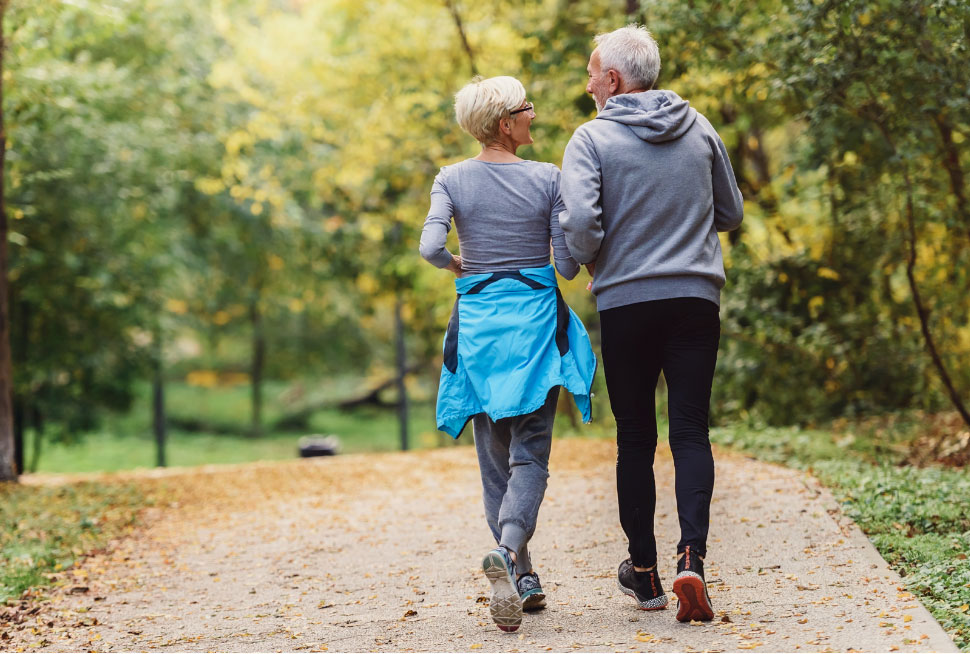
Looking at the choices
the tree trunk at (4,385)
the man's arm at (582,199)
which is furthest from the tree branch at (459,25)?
the man's arm at (582,199)

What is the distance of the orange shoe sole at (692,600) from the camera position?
3168 millimetres

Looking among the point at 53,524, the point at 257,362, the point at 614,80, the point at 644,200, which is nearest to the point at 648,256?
the point at 644,200

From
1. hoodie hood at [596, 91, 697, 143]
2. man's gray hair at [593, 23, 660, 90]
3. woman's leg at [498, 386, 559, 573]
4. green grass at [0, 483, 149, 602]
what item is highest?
man's gray hair at [593, 23, 660, 90]

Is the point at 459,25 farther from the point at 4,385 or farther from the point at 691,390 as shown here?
the point at 691,390

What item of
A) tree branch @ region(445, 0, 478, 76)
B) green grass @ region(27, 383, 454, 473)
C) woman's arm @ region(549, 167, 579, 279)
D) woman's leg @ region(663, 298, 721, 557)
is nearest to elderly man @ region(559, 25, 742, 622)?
woman's leg @ region(663, 298, 721, 557)

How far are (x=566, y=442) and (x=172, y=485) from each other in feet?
12.0

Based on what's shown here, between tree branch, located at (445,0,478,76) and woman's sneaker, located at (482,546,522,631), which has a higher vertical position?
tree branch, located at (445,0,478,76)

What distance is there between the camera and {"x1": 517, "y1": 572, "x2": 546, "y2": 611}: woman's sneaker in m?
3.58

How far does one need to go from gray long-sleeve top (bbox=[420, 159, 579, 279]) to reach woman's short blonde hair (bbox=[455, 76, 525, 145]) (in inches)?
5.2

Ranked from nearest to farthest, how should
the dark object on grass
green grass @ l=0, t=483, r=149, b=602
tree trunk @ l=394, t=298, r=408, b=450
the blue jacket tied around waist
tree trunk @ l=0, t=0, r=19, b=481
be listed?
the blue jacket tied around waist < green grass @ l=0, t=483, r=149, b=602 < tree trunk @ l=0, t=0, r=19, b=481 < the dark object on grass < tree trunk @ l=394, t=298, r=408, b=450

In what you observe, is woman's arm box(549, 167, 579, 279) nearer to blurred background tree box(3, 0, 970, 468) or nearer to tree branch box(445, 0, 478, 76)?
blurred background tree box(3, 0, 970, 468)

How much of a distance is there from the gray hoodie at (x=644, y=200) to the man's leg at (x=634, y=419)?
147 mm

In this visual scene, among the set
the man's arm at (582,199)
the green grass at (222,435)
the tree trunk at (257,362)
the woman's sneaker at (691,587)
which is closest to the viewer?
the woman's sneaker at (691,587)

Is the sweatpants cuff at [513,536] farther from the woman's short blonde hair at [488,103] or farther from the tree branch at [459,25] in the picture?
the tree branch at [459,25]
